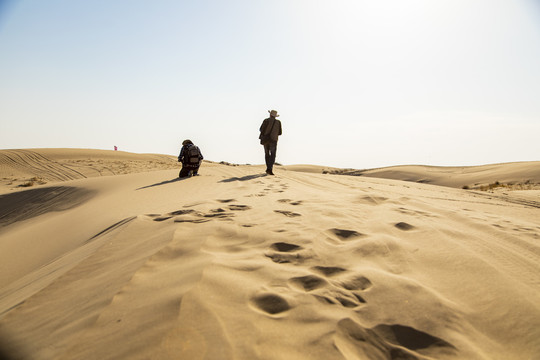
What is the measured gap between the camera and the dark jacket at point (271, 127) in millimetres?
8305

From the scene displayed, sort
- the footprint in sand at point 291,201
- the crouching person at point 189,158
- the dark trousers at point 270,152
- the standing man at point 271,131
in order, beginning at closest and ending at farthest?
the footprint in sand at point 291,201 < the crouching person at point 189,158 < the standing man at point 271,131 < the dark trousers at point 270,152

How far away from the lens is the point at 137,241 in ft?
8.52

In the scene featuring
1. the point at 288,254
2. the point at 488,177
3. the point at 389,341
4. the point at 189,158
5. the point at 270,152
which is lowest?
the point at 389,341

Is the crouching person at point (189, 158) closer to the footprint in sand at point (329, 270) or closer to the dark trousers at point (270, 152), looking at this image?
the dark trousers at point (270, 152)

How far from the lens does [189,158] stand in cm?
812

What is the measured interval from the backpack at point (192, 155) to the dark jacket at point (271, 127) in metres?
1.91

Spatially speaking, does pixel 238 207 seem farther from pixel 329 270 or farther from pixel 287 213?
pixel 329 270

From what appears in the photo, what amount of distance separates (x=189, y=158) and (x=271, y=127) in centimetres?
244

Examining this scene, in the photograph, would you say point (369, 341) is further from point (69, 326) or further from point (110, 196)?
point (110, 196)

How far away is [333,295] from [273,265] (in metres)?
0.48

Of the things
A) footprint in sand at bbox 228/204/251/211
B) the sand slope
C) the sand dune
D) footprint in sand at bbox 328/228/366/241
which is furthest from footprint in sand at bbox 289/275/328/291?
the sand slope

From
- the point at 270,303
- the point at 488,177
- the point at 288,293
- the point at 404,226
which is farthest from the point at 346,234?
the point at 488,177

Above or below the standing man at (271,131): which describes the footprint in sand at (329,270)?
below

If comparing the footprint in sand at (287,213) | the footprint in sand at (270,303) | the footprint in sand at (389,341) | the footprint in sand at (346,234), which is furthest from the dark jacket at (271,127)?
the footprint in sand at (389,341)
